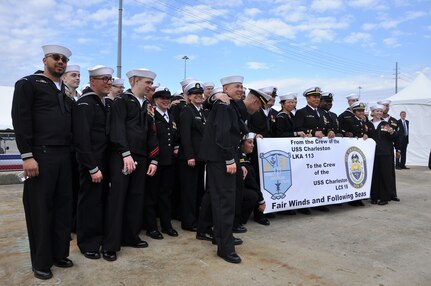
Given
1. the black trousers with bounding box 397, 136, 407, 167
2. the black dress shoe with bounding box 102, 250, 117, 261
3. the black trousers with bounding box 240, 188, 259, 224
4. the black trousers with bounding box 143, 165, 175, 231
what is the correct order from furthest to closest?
the black trousers with bounding box 397, 136, 407, 167 < the black trousers with bounding box 240, 188, 259, 224 < the black trousers with bounding box 143, 165, 175, 231 < the black dress shoe with bounding box 102, 250, 117, 261

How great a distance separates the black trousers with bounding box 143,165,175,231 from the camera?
Answer: 183 inches

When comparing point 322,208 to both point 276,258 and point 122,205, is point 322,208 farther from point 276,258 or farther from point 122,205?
point 122,205

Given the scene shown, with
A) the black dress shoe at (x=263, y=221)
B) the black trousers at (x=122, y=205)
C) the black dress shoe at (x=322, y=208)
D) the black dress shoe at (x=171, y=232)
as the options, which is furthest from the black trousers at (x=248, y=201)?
the black dress shoe at (x=322, y=208)

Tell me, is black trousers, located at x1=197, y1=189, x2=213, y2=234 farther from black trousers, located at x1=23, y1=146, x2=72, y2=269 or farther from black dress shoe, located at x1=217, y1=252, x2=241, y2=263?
black trousers, located at x1=23, y1=146, x2=72, y2=269

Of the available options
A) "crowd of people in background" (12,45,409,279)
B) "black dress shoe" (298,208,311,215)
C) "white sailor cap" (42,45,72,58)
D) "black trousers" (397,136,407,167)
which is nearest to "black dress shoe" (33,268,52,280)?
"crowd of people in background" (12,45,409,279)

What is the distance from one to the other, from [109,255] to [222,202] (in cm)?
128

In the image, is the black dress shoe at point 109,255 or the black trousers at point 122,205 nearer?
the black dress shoe at point 109,255

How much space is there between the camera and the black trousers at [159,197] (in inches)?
183

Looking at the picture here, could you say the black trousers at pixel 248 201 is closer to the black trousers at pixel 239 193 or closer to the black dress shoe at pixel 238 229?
the black trousers at pixel 239 193

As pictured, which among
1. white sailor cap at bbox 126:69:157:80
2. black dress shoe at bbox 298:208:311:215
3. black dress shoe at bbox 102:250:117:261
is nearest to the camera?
black dress shoe at bbox 102:250:117:261

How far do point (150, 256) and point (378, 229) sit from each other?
326cm

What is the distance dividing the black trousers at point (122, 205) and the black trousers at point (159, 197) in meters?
0.43

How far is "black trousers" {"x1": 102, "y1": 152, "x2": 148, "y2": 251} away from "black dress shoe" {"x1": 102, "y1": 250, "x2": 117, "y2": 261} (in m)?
0.04

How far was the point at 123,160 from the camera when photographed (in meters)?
3.89
